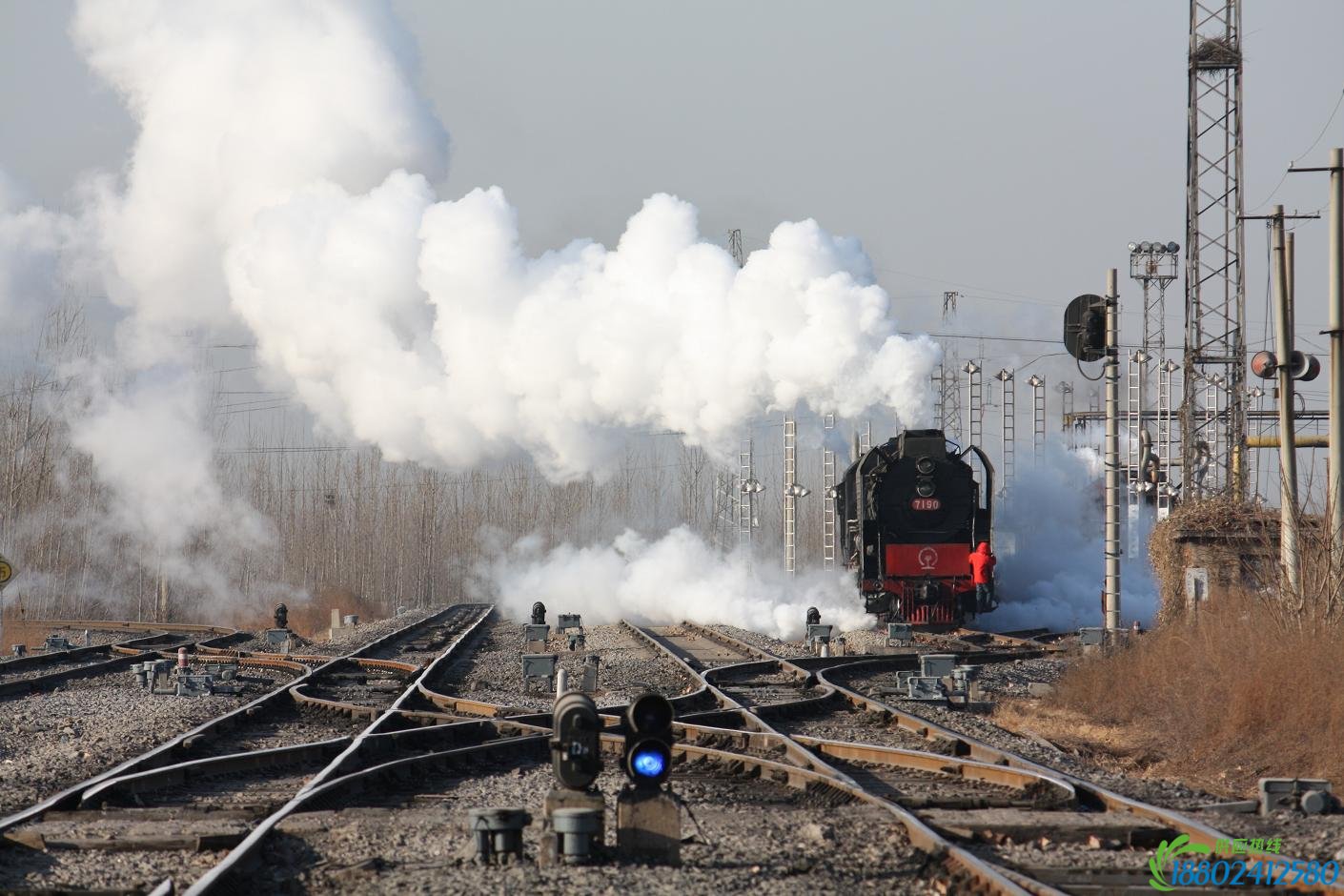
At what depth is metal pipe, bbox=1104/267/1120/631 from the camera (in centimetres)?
2183

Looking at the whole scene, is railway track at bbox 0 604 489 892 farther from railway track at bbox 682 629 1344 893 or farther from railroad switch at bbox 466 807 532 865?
railway track at bbox 682 629 1344 893

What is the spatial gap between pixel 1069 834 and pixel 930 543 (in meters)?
22.4

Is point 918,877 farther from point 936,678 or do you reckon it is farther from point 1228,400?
point 1228,400

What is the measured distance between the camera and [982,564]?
3069cm

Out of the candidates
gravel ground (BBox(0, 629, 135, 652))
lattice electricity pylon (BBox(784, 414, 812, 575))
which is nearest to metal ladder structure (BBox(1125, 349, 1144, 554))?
lattice electricity pylon (BBox(784, 414, 812, 575))

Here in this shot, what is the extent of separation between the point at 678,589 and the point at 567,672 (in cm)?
1973

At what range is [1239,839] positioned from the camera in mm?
8359

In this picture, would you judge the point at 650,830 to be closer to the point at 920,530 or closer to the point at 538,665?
the point at 538,665

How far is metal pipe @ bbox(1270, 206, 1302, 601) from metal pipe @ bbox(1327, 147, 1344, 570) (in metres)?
0.58

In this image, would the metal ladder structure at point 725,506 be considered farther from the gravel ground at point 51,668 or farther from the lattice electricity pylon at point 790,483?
the gravel ground at point 51,668

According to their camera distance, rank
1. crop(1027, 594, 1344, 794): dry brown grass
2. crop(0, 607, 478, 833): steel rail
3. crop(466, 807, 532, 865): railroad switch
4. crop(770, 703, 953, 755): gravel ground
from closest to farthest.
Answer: crop(466, 807, 532, 865): railroad switch → crop(0, 607, 478, 833): steel rail → crop(1027, 594, 1344, 794): dry brown grass → crop(770, 703, 953, 755): gravel ground

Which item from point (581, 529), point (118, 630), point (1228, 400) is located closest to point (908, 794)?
point (1228, 400)

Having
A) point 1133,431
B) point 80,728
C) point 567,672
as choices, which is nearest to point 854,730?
point 567,672

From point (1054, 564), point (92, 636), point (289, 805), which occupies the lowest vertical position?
point (92, 636)
